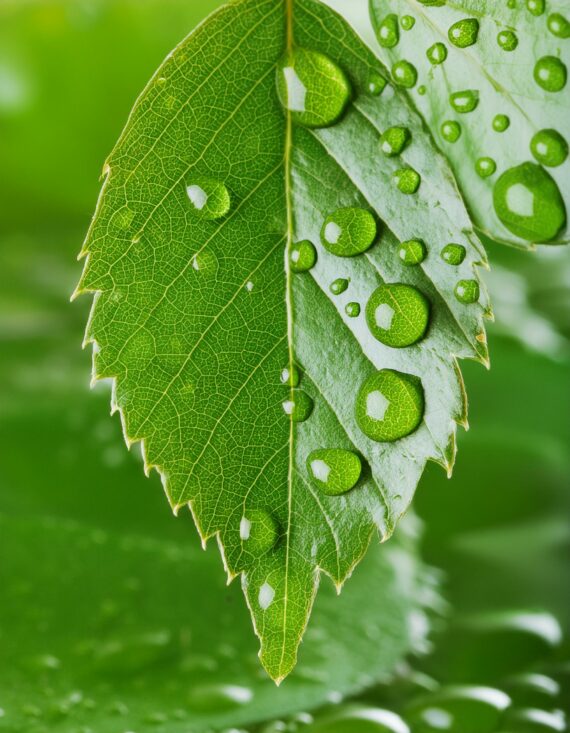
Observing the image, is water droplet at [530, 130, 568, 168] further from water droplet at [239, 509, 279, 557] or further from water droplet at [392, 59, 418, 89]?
water droplet at [239, 509, 279, 557]

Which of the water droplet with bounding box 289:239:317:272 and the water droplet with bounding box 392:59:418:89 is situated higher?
the water droplet with bounding box 392:59:418:89

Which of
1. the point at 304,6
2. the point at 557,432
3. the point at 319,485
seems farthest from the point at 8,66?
the point at 319,485

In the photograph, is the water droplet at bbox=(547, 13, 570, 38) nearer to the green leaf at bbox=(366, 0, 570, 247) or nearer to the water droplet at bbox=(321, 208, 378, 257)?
the green leaf at bbox=(366, 0, 570, 247)

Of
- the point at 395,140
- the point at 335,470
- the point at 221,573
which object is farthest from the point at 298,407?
the point at 221,573

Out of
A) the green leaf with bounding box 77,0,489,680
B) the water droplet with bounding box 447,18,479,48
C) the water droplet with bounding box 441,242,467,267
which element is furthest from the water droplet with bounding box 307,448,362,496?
the water droplet with bounding box 447,18,479,48

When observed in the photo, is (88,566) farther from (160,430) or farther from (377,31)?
(377,31)

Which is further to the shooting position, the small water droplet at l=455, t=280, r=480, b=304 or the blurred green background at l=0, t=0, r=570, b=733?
the blurred green background at l=0, t=0, r=570, b=733

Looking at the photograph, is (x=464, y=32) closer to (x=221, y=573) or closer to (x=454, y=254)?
(x=454, y=254)

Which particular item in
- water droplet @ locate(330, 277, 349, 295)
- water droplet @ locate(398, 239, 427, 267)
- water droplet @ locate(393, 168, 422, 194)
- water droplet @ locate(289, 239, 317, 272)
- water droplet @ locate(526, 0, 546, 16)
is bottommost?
water droplet @ locate(330, 277, 349, 295)
